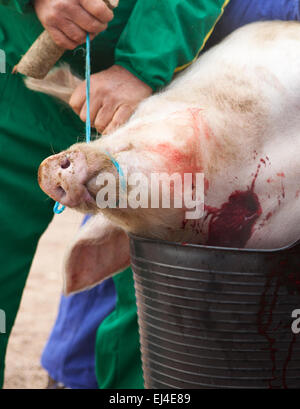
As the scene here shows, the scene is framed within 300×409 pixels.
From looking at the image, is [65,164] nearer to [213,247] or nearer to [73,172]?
[73,172]

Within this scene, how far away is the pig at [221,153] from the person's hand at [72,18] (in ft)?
0.70

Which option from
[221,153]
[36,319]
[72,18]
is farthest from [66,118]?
[36,319]

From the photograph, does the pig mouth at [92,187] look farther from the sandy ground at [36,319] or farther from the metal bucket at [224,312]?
the sandy ground at [36,319]

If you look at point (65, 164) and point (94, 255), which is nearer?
point (65, 164)

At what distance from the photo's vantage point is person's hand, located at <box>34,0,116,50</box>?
145cm

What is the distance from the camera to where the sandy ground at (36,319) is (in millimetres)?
2695

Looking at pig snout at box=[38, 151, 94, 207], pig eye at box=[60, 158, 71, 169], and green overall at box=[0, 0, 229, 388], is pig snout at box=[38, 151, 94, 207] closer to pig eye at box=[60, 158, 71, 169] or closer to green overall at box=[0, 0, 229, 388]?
pig eye at box=[60, 158, 71, 169]

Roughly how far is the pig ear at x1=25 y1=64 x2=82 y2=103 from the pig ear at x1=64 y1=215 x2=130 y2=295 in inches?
14.7

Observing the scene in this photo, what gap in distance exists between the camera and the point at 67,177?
1165 mm

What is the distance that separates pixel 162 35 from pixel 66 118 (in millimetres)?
497

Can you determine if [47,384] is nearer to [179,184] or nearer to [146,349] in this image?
[146,349]

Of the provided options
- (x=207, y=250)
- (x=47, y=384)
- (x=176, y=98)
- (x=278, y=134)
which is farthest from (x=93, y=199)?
(x=47, y=384)

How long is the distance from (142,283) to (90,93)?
0.49 m

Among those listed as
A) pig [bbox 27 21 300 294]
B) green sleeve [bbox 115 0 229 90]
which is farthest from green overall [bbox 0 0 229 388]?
pig [bbox 27 21 300 294]
